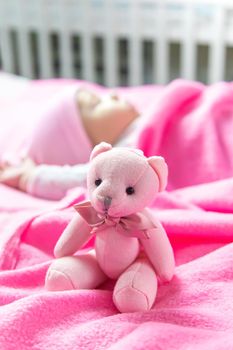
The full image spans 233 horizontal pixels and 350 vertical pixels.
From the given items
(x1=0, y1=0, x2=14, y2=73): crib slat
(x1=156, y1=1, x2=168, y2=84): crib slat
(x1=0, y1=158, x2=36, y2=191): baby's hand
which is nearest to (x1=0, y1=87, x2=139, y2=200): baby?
(x1=0, y1=158, x2=36, y2=191): baby's hand

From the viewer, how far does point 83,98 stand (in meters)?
1.26

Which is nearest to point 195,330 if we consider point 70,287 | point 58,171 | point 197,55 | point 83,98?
point 70,287

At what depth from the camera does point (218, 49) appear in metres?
1.64

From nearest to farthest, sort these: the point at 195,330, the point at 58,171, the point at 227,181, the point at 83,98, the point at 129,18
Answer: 1. the point at 195,330
2. the point at 227,181
3. the point at 58,171
4. the point at 83,98
5. the point at 129,18

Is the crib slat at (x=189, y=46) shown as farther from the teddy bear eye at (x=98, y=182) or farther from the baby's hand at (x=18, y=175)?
the teddy bear eye at (x=98, y=182)

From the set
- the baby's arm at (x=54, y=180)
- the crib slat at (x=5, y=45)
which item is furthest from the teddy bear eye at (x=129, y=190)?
the crib slat at (x=5, y=45)

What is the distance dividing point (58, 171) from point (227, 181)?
0.35 m

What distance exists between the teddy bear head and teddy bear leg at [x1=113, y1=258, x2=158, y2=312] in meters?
0.08

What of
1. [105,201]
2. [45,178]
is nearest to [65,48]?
[45,178]

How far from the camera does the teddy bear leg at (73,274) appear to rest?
28.6 inches

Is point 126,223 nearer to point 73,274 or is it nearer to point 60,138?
point 73,274

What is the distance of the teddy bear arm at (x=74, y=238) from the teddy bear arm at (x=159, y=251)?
0.27 ft

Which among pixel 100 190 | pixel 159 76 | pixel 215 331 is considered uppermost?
pixel 100 190

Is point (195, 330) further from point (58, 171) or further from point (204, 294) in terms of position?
point (58, 171)
